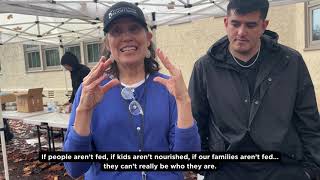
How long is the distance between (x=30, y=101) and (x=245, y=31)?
5.99m

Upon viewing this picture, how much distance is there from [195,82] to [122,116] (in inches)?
26.2

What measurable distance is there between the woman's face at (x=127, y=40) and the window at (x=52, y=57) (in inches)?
502

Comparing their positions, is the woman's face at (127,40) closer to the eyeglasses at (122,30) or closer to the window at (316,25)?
the eyeglasses at (122,30)

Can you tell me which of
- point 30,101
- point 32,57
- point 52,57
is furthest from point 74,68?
point 32,57

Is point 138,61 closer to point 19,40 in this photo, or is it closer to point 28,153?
point 28,153

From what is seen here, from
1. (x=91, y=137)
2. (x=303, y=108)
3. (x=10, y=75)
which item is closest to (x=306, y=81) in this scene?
(x=303, y=108)

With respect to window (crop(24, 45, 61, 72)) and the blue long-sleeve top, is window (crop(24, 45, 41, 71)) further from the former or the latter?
the blue long-sleeve top

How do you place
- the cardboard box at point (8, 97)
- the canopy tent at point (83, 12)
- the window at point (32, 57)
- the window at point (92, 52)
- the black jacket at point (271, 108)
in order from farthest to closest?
1. the window at point (32, 57)
2. the window at point (92, 52)
3. the cardboard box at point (8, 97)
4. the canopy tent at point (83, 12)
5. the black jacket at point (271, 108)

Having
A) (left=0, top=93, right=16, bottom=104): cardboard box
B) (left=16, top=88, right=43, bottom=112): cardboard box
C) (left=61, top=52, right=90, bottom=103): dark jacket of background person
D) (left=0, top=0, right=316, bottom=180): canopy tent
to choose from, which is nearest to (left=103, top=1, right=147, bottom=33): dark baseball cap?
(left=0, top=0, right=316, bottom=180): canopy tent

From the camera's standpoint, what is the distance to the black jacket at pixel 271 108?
1.79 meters

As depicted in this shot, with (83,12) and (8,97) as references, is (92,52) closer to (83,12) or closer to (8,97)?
(8,97)

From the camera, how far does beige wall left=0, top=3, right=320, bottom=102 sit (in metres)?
6.83

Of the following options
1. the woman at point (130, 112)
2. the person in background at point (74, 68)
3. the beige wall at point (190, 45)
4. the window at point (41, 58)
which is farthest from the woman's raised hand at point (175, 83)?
the window at point (41, 58)

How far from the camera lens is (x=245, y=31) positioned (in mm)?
1809
